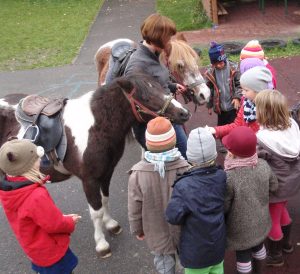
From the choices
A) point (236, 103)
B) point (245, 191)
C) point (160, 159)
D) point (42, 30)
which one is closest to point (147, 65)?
point (236, 103)

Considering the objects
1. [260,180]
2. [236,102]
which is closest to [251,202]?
[260,180]

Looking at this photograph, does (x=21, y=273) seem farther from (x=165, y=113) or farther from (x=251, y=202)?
(x=251, y=202)

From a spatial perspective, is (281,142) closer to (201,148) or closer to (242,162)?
(242,162)

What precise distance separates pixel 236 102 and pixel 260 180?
170cm

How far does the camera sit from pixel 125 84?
10.7 ft

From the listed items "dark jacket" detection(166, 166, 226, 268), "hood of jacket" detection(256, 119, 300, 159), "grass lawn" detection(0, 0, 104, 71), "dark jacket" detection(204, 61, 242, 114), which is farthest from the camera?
"grass lawn" detection(0, 0, 104, 71)

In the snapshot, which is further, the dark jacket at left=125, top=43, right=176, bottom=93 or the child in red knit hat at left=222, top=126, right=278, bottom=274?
the dark jacket at left=125, top=43, right=176, bottom=93

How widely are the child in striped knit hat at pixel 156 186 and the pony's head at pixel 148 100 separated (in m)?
0.60

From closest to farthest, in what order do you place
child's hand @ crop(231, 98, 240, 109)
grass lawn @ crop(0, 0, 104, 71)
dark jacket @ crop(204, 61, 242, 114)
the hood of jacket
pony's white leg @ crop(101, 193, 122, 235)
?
the hood of jacket < pony's white leg @ crop(101, 193, 122, 235) < child's hand @ crop(231, 98, 240, 109) < dark jacket @ crop(204, 61, 242, 114) < grass lawn @ crop(0, 0, 104, 71)

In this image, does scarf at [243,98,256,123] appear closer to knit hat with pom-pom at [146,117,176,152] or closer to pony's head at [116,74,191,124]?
pony's head at [116,74,191,124]

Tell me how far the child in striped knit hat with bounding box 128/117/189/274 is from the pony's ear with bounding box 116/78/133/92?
0.69 metres

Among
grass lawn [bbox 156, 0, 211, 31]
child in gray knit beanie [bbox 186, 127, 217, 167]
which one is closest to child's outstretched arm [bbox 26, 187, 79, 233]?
child in gray knit beanie [bbox 186, 127, 217, 167]

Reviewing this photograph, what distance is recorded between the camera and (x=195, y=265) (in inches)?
107

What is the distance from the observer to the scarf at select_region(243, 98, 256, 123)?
3645mm
